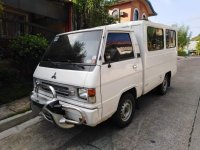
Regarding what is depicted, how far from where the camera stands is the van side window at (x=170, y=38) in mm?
6397

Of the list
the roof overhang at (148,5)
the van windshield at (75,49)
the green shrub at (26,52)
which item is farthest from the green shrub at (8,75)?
the roof overhang at (148,5)

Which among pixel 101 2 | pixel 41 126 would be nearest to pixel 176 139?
pixel 41 126

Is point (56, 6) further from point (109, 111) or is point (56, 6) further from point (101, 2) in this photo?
point (109, 111)

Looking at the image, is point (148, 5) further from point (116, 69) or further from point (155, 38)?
point (116, 69)

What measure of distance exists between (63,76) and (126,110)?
163 centimetres

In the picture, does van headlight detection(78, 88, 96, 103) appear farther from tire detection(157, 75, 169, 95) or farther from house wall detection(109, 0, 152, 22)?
house wall detection(109, 0, 152, 22)

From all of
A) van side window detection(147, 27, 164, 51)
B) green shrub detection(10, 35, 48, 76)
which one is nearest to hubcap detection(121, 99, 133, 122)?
van side window detection(147, 27, 164, 51)

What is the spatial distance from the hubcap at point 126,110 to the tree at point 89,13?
7.74 meters

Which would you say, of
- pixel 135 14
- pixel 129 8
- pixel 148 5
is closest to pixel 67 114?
pixel 129 8

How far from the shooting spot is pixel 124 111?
14.2 ft

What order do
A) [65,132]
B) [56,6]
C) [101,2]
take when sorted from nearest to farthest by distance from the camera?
[65,132]
[56,6]
[101,2]

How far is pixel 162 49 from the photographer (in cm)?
601

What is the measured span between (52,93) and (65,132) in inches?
38.9

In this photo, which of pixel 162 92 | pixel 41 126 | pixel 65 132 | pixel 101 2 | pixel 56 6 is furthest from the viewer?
pixel 101 2
